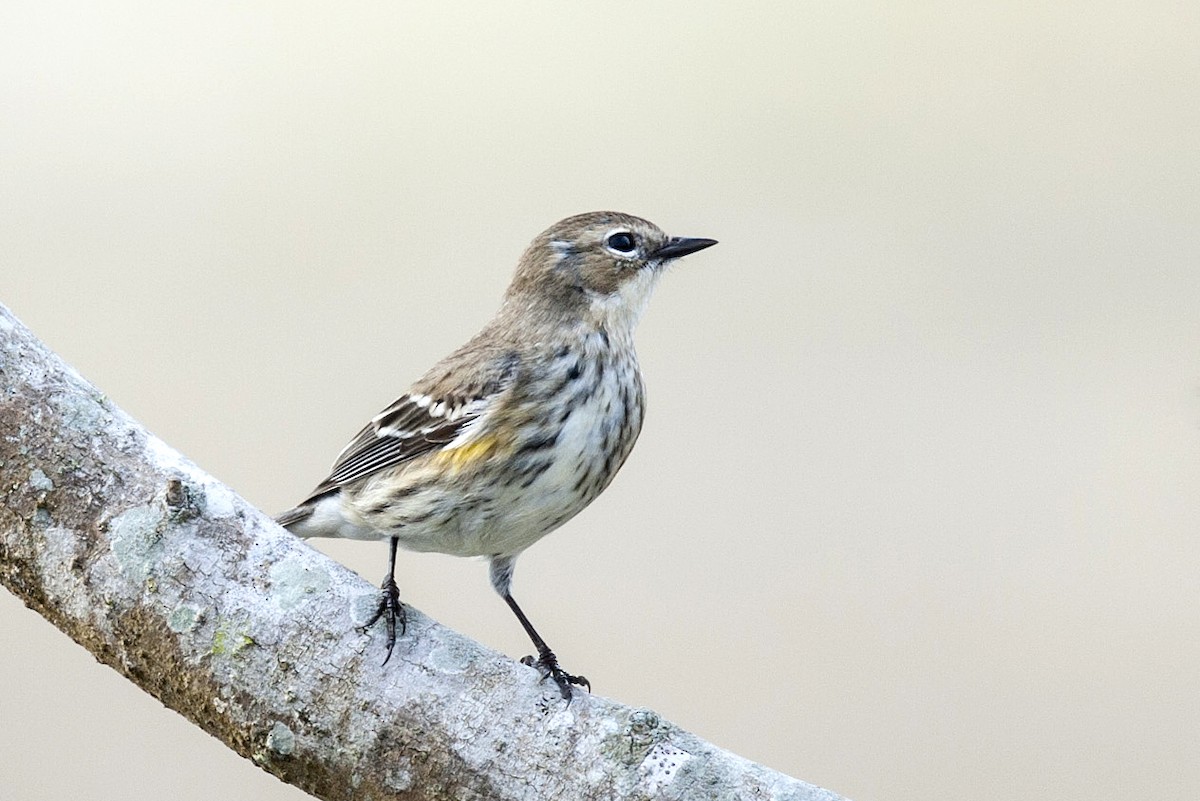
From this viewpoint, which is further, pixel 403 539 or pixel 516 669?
pixel 403 539

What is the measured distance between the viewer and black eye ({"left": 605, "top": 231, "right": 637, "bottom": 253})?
11.6 ft

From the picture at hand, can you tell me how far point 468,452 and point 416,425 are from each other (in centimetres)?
34

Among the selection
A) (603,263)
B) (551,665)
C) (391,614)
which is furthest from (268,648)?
(603,263)

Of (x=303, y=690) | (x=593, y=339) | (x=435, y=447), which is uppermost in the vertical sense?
(x=593, y=339)

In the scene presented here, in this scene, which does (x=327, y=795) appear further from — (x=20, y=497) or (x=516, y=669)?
(x=20, y=497)

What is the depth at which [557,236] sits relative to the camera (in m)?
3.59

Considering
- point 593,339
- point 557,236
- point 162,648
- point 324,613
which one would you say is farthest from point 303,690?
point 557,236

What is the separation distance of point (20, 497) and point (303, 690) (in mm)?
593

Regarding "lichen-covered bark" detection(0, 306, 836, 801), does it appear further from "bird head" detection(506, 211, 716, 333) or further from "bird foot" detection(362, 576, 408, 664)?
"bird head" detection(506, 211, 716, 333)

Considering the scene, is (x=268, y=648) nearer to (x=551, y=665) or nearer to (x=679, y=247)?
(x=551, y=665)

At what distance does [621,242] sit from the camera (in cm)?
354

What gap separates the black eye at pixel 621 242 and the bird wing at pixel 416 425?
0.55 m

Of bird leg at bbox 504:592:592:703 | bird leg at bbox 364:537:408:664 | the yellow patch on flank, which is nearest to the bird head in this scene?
the yellow patch on flank

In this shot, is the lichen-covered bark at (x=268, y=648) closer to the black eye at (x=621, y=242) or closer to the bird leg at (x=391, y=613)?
the bird leg at (x=391, y=613)
